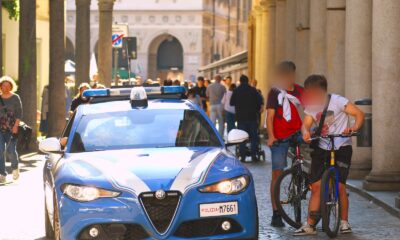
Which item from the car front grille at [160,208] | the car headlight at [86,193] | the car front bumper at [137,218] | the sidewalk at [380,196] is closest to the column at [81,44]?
the sidewalk at [380,196]

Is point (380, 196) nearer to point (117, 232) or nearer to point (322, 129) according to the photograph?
point (322, 129)

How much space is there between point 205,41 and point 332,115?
111 m

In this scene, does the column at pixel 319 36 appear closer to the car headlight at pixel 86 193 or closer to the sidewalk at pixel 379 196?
the sidewalk at pixel 379 196

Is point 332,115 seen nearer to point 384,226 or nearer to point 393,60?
point 384,226

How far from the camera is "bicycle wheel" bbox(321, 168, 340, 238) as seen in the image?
39.5 feet

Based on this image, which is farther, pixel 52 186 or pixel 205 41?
pixel 205 41

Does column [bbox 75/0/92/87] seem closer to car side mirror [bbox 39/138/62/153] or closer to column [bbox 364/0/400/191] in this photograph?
column [bbox 364/0/400/191]

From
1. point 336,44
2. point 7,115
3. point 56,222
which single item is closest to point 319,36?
point 336,44

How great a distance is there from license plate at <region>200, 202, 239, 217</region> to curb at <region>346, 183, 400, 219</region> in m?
4.65

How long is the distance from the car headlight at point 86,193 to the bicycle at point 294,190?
326 centimetres

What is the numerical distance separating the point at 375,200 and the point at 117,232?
267 inches

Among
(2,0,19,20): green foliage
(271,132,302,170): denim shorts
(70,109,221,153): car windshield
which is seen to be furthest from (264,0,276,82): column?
(70,109,221,153): car windshield

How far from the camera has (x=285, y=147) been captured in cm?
1328

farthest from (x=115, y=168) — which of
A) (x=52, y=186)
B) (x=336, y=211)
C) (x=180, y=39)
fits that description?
(x=180, y=39)
